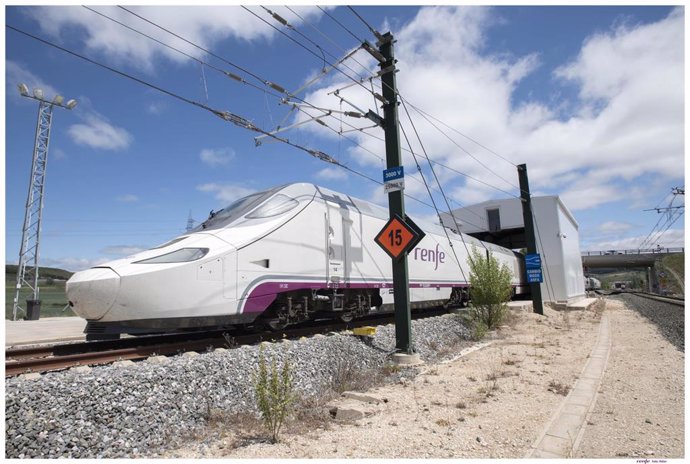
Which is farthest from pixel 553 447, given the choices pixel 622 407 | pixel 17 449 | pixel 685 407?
pixel 17 449

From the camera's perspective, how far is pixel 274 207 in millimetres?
8742

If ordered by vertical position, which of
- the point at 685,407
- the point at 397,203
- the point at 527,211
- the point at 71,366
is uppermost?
the point at 527,211

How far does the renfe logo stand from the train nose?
8850mm

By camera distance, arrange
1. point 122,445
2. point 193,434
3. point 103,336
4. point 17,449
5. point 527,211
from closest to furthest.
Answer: point 17,449
point 122,445
point 193,434
point 103,336
point 527,211

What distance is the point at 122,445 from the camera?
3975 millimetres

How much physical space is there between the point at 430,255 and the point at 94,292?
33.7 feet

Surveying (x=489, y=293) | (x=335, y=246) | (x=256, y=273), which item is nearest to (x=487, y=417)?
(x=256, y=273)

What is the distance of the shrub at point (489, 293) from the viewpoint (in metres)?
13.4

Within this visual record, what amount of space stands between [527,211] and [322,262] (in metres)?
15.7

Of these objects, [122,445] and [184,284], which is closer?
[122,445]

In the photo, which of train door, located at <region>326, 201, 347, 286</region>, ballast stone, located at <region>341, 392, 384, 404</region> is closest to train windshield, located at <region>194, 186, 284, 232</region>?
train door, located at <region>326, 201, 347, 286</region>

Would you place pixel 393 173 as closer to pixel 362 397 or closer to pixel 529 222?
pixel 362 397

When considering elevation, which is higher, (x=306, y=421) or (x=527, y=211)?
(x=527, y=211)

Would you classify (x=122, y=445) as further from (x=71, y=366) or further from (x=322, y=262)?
(x=322, y=262)
